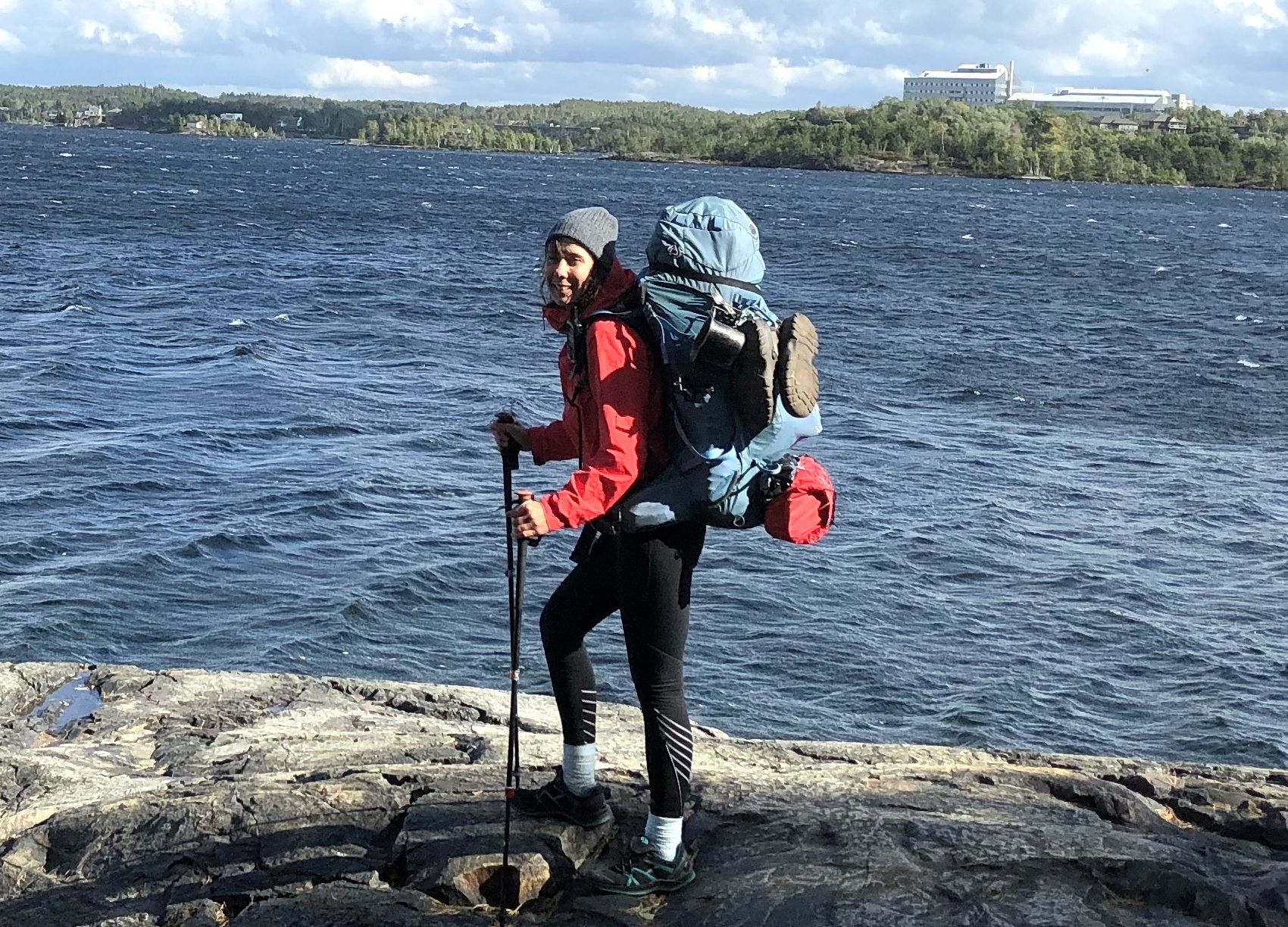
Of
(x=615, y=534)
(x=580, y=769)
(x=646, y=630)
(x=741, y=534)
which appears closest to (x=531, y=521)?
(x=615, y=534)

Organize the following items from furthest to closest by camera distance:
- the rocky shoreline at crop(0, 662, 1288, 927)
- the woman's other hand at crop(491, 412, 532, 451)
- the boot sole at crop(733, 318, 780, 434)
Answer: the woman's other hand at crop(491, 412, 532, 451) < the rocky shoreline at crop(0, 662, 1288, 927) < the boot sole at crop(733, 318, 780, 434)

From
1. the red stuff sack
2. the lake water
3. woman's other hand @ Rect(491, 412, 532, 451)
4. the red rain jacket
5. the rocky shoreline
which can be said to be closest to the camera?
the red rain jacket

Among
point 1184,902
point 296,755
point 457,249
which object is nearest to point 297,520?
point 296,755

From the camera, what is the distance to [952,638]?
13.6m

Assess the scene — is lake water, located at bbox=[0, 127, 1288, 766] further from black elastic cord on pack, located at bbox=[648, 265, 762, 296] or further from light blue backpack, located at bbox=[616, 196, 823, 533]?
black elastic cord on pack, located at bbox=[648, 265, 762, 296]

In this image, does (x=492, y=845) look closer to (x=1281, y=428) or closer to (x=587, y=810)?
(x=587, y=810)

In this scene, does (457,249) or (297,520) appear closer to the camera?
(297,520)

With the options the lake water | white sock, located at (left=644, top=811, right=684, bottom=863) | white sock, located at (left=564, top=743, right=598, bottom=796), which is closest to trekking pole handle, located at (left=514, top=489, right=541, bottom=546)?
white sock, located at (left=564, top=743, right=598, bottom=796)

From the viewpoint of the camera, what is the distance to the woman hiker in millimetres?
4496

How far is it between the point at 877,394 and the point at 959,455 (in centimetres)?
524

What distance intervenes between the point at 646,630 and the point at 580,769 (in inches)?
30.1

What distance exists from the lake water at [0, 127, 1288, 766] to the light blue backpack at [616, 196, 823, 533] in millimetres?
6971

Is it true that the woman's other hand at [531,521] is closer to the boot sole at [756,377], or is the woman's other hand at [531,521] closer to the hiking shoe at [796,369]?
the boot sole at [756,377]

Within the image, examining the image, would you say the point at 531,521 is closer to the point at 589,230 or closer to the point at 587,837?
the point at 589,230
